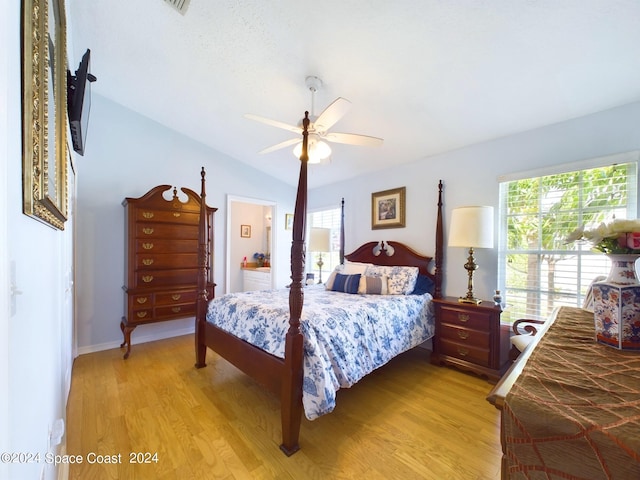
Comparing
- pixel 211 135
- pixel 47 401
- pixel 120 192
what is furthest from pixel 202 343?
pixel 211 135

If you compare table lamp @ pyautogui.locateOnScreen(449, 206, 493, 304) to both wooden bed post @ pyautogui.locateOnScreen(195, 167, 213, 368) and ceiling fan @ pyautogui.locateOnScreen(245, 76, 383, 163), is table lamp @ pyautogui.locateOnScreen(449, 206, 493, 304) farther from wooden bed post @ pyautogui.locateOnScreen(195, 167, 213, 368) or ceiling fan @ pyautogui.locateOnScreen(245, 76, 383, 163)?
wooden bed post @ pyautogui.locateOnScreen(195, 167, 213, 368)

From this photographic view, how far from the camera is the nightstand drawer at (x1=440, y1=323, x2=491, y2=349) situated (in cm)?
250

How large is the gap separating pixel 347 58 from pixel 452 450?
8.87 ft

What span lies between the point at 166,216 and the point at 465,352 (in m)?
3.58

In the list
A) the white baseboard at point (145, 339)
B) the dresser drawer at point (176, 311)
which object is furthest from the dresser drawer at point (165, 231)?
the white baseboard at point (145, 339)

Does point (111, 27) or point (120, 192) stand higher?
point (111, 27)

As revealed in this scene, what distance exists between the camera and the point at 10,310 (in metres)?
0.58

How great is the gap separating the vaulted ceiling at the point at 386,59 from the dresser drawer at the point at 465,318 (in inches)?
69.6

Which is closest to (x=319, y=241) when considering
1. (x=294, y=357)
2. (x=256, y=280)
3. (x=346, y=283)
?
(x=346, y=283)

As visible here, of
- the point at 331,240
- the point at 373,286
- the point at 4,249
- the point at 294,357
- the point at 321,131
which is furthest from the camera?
the point at 331,240

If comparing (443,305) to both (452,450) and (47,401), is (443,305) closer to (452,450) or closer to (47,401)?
(452,450)

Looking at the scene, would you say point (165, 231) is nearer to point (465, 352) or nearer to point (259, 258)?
point (259, 258)

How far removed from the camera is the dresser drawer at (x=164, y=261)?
118 inches

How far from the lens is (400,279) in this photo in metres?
3.00
